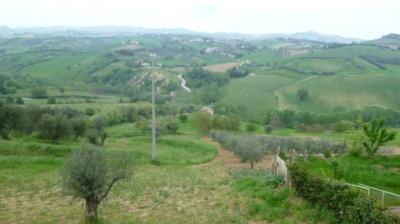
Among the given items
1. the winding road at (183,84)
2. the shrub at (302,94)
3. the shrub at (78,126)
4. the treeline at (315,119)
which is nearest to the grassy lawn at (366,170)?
the shrub at (78,126)

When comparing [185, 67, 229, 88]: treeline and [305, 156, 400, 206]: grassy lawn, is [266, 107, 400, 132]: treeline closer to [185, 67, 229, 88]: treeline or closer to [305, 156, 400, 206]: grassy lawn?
[185, 67, 229, 88]: treeline

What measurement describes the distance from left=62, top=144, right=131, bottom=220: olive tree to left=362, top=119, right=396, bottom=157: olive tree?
17113 mm

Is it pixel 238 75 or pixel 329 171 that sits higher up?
pixel 329 171

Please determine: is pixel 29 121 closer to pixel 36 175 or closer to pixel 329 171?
pixel 36 175

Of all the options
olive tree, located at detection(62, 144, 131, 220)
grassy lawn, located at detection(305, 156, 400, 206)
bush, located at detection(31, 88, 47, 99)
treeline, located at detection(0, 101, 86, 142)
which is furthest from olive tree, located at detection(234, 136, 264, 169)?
bush, located at detection(31, 88, 47, 99)

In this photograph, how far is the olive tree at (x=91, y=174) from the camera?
2212 cm

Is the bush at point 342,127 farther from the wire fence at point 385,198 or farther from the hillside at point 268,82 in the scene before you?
the wire fence at point 385,198

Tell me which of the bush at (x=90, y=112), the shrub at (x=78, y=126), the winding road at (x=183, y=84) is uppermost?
the shrub at (x=78, y=126)

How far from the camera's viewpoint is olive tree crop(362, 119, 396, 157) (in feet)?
97.5

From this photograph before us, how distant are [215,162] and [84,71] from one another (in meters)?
148

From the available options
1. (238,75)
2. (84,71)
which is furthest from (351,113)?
(84,71)

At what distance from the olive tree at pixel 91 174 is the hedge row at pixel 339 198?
958 centimetres

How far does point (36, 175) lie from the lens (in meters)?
37.7

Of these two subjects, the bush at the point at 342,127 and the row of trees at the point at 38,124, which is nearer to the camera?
the row of trees at the point at 38,124
